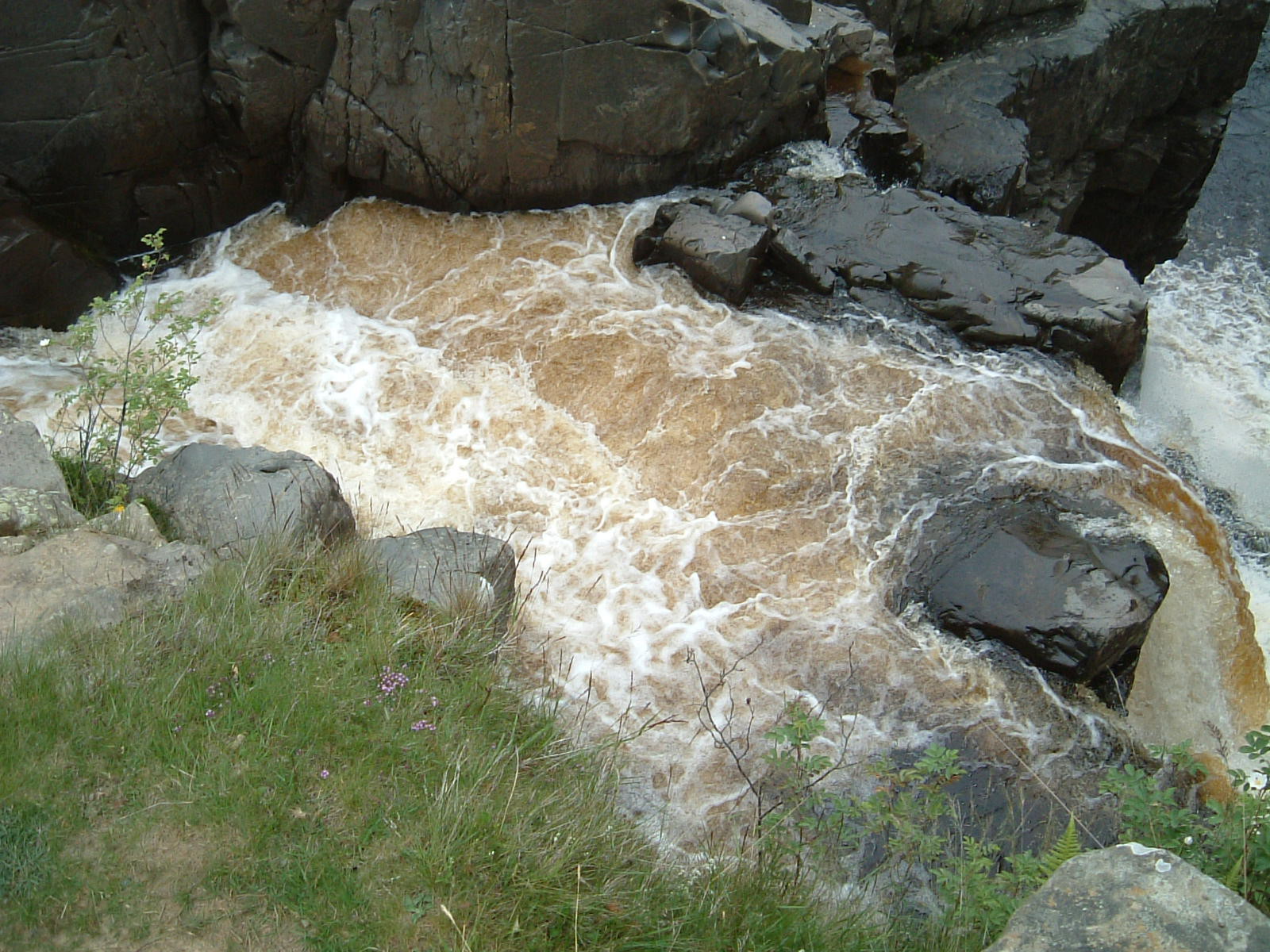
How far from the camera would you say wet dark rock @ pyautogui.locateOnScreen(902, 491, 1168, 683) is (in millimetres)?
5805

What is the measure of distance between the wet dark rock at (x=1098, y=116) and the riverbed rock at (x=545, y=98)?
1834 mm

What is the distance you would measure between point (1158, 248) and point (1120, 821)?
9.14 meters

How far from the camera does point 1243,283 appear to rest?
10.9 m

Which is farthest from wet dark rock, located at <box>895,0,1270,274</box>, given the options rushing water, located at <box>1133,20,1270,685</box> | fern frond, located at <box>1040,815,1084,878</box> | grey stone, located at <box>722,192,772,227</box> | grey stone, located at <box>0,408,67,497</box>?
grey stone, located at <box>0,408,67,497</box>

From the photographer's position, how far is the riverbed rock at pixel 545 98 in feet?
26.3

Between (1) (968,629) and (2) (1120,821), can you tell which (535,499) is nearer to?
(1) (968,629)

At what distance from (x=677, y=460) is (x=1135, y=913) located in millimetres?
4442

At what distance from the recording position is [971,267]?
807cm

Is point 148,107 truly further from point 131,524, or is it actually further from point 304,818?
point 304,818

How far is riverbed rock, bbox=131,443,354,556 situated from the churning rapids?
0.59 metres

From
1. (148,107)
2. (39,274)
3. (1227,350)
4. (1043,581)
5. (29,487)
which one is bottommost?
(1227,350)

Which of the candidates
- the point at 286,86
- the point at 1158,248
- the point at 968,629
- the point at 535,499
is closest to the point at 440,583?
the point at 535,499

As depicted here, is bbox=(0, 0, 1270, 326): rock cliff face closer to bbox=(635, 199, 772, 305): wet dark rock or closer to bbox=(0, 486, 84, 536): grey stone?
bbox=(635, 199, 772, 305): wet dark rock

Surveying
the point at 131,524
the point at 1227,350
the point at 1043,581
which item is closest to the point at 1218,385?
the point at 1227,350
